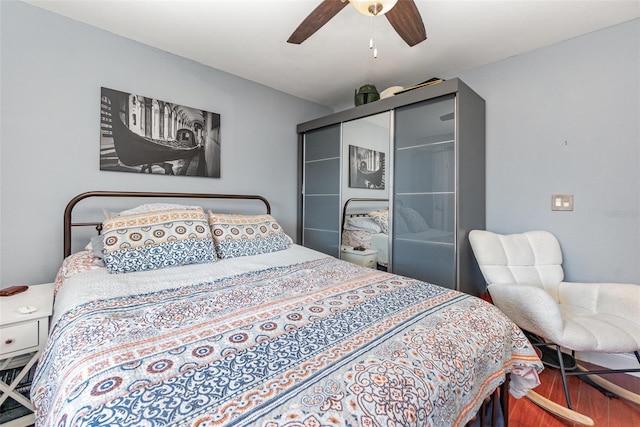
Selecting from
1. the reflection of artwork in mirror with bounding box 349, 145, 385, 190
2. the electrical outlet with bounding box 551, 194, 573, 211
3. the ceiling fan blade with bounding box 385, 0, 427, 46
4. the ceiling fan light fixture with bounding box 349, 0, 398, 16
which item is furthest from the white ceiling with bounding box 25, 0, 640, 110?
the electrical outlet with bounding box 551, 194, 573, 211

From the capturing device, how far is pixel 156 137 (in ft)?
7.48

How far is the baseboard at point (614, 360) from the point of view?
1.90m

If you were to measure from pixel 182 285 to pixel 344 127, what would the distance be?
2.20 metres

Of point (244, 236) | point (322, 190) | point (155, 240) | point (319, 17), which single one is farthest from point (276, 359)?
point (322, 190)

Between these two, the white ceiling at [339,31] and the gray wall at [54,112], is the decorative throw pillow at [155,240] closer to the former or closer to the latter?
the gray wall at [54,112]

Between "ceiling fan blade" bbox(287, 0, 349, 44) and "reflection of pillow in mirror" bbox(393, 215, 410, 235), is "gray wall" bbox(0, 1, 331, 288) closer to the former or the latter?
"ceiling fan blade" bbox(287, 0, 349, 44)

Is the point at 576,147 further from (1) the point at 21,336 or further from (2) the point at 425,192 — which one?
(1) the point at 21,336

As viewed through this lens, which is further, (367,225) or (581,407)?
(367,225)

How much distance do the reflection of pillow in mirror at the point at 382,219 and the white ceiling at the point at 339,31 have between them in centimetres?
135

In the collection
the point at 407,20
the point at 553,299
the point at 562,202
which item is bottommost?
the point at 553,299

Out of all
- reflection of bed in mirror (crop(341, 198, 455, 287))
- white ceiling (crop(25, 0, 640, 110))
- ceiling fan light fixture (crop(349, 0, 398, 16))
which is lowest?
reflection of bed in mirror (crop(341, 198, 455, 287))

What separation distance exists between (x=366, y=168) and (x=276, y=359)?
89.3 inches

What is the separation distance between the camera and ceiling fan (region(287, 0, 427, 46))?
1.28 meters

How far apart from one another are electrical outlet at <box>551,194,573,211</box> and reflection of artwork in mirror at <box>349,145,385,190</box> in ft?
4.37
